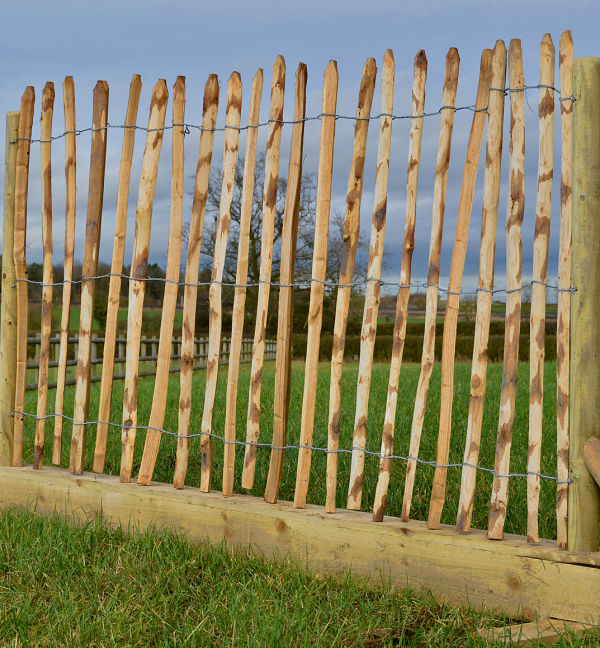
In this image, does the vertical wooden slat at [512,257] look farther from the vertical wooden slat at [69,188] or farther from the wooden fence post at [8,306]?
the wooden fence post at [8,306]

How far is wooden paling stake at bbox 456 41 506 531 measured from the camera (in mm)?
2771

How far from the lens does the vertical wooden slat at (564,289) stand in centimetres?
277

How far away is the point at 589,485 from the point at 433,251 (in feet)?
3.84

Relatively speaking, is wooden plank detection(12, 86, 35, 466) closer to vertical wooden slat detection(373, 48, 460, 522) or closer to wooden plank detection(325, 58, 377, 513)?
wooden plank detection(325, 58, 377, 513)

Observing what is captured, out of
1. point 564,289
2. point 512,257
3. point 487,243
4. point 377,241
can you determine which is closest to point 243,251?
point 377,241

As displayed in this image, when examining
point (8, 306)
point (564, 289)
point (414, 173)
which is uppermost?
point (414, 173)

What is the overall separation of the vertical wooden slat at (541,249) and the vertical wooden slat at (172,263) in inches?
66.1

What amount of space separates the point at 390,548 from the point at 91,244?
2170mm

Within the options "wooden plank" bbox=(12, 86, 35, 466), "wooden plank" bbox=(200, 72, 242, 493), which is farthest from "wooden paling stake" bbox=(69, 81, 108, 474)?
"wooden plank" bbox=(200, 72, 242, 493)

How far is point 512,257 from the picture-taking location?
2795 mm

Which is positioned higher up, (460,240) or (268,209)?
(268,209)

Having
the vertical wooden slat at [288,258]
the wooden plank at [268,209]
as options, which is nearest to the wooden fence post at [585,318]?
the vertical wooden slat at [288,258]

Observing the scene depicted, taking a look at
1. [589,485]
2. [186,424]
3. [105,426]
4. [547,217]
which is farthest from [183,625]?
[547,217]

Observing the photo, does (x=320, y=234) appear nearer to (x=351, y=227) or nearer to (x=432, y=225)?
(x=351, y=227)
